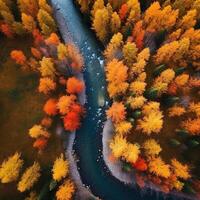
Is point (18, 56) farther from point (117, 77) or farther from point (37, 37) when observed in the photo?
point (117, 77)

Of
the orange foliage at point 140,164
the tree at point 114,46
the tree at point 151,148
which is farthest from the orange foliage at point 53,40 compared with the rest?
the orange foliage at point 140,164

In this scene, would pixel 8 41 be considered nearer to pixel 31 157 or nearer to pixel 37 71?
pixel 37 71

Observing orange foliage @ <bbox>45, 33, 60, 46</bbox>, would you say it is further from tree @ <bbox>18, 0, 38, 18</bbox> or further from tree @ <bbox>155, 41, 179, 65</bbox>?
tree @ <bbox>155, 41, 179, 65</bbox>

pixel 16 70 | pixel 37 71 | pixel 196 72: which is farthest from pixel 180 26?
pixel 16 70

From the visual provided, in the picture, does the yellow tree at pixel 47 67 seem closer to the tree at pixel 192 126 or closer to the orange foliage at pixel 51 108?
the orange foliage at pixel 51 108

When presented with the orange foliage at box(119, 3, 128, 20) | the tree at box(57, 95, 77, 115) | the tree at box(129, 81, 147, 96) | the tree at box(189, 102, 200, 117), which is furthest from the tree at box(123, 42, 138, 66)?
the tree at box(189, 102, 200, 117)

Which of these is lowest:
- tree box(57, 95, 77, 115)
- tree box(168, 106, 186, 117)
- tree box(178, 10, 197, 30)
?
tree box(168, 106, 186, 117)
